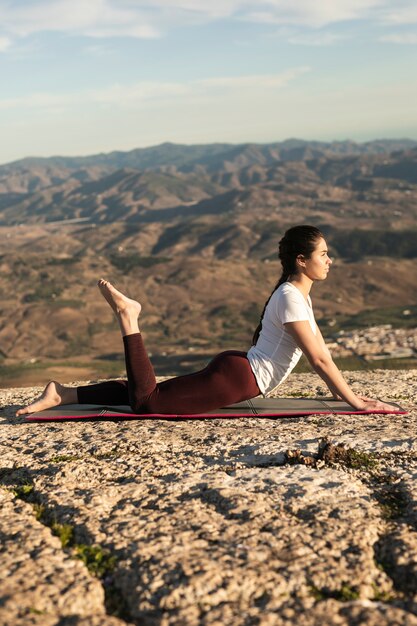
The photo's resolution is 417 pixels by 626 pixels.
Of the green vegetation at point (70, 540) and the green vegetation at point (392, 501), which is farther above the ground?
the green vegetation at point (70, 540)

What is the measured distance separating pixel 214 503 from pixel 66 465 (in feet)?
7.89

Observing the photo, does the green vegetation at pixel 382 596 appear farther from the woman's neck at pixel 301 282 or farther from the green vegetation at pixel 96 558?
the woman's neck at pixel 301 282

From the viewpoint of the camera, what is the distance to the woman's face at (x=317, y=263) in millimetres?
10211

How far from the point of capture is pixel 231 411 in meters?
10.9

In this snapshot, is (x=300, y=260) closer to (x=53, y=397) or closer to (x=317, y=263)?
(x=317, y=263)

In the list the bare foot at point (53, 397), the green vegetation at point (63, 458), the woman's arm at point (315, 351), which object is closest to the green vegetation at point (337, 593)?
the green vegetation at point (63, 458)

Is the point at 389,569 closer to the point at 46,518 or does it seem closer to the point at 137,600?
the point at 137,600

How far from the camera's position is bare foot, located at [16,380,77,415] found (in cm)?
1110

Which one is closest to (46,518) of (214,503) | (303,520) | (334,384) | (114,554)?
(114,554)

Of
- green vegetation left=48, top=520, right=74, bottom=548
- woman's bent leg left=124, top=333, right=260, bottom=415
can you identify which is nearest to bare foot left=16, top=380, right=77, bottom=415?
woman's bent leg left=124, top=333, right=260, bottom=415

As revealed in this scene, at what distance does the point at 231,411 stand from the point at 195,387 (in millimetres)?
935

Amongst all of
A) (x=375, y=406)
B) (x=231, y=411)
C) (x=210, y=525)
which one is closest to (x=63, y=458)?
(x=210, y=525)

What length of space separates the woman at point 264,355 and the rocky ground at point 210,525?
2.23ft

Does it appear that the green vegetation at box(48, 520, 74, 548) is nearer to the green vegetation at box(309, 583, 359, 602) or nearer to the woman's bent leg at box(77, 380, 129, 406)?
the green vegetation at box(309, 583, 359, 602)
